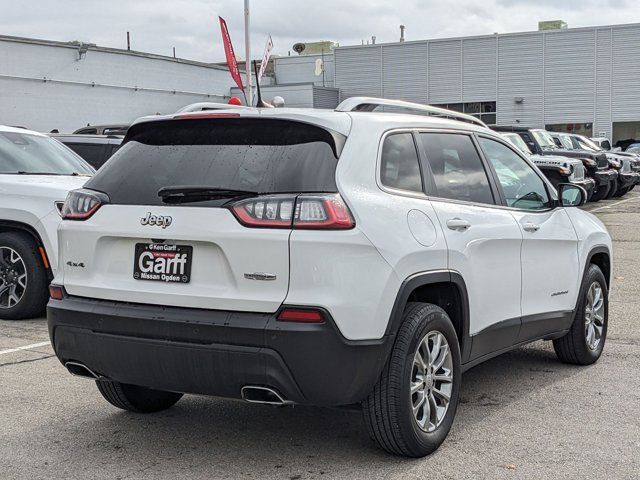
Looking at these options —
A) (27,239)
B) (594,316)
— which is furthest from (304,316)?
(27,239)

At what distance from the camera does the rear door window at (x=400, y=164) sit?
4.64m

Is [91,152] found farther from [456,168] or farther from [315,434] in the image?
[315,434]

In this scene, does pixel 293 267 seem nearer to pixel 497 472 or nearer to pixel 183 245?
pixel 183 245

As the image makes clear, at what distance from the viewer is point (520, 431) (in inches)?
199

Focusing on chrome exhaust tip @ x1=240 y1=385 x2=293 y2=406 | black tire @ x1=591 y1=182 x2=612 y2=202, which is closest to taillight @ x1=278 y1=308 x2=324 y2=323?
chrome exhaust tip @ x1=240 y1=385 x2=293 y2=406

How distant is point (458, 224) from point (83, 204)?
202 centimetres

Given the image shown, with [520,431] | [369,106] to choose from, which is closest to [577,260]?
[520,431]

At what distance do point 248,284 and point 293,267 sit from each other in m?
0.24

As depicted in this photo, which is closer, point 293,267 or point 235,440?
point 293,267

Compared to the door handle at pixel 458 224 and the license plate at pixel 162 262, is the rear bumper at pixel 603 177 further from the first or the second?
the license plate at pixel 162 262

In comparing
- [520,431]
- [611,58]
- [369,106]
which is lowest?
[520,431]

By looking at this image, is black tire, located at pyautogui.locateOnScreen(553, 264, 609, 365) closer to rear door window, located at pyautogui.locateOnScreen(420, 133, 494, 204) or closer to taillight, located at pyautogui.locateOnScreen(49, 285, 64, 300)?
rear door window, located at pyautogui.locateOnScreen(420, 133, 494, 204)

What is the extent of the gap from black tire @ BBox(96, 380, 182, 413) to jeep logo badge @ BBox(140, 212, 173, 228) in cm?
122

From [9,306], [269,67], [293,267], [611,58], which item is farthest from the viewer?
[269,67]
